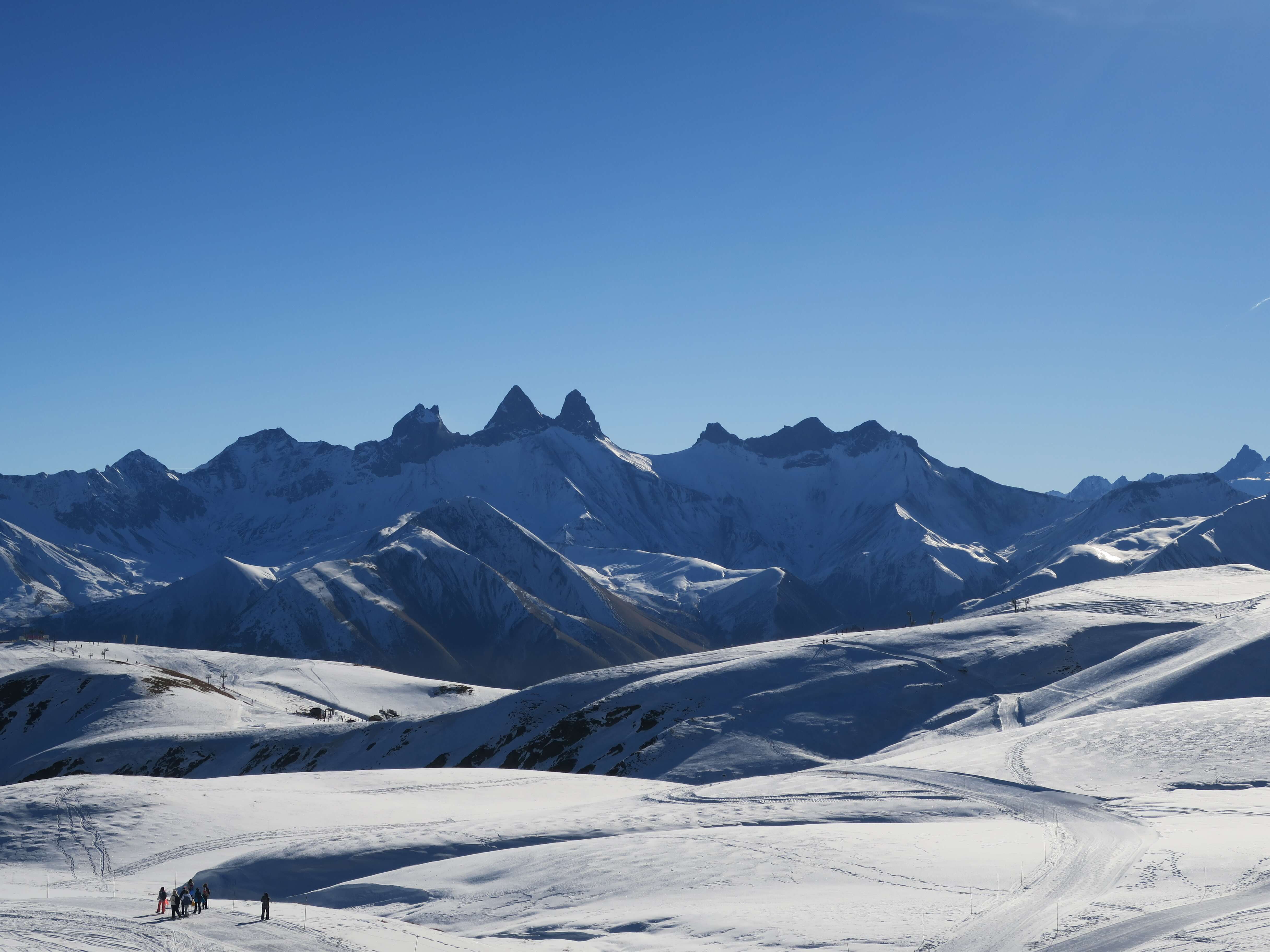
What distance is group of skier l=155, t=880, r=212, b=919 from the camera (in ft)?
140

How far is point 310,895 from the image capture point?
169 ft

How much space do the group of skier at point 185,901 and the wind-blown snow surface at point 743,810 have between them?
2.38 ft

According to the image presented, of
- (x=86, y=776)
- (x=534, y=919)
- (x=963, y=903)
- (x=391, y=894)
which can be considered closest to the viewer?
(x=963, y=903)

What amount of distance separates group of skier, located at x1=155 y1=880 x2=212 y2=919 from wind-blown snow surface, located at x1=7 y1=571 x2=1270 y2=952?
0.73 m

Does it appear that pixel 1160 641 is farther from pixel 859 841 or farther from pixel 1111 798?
pixel 859 841

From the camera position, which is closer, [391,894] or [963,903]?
[963,903]

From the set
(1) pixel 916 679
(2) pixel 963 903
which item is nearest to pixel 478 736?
(1) pixel 916 679

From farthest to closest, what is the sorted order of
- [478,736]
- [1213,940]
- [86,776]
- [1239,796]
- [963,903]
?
[478,736], [86,776], [1239,796], [963,903], [1213,940]

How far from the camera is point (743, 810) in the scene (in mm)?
63375

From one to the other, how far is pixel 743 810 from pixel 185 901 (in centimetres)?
3207

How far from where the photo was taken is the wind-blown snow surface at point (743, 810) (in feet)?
132

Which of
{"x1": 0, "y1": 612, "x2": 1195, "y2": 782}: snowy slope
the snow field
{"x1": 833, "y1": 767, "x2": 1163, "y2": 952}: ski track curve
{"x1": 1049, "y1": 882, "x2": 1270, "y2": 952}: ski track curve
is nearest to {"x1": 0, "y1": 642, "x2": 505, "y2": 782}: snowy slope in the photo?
{"x1": 0, "y1": 612, "x2": 1195, "y2": 782}: snowy slope

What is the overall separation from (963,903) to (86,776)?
66.2 metres

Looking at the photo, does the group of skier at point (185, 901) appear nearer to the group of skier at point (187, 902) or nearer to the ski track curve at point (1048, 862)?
the group of skier at point (187, 902)
